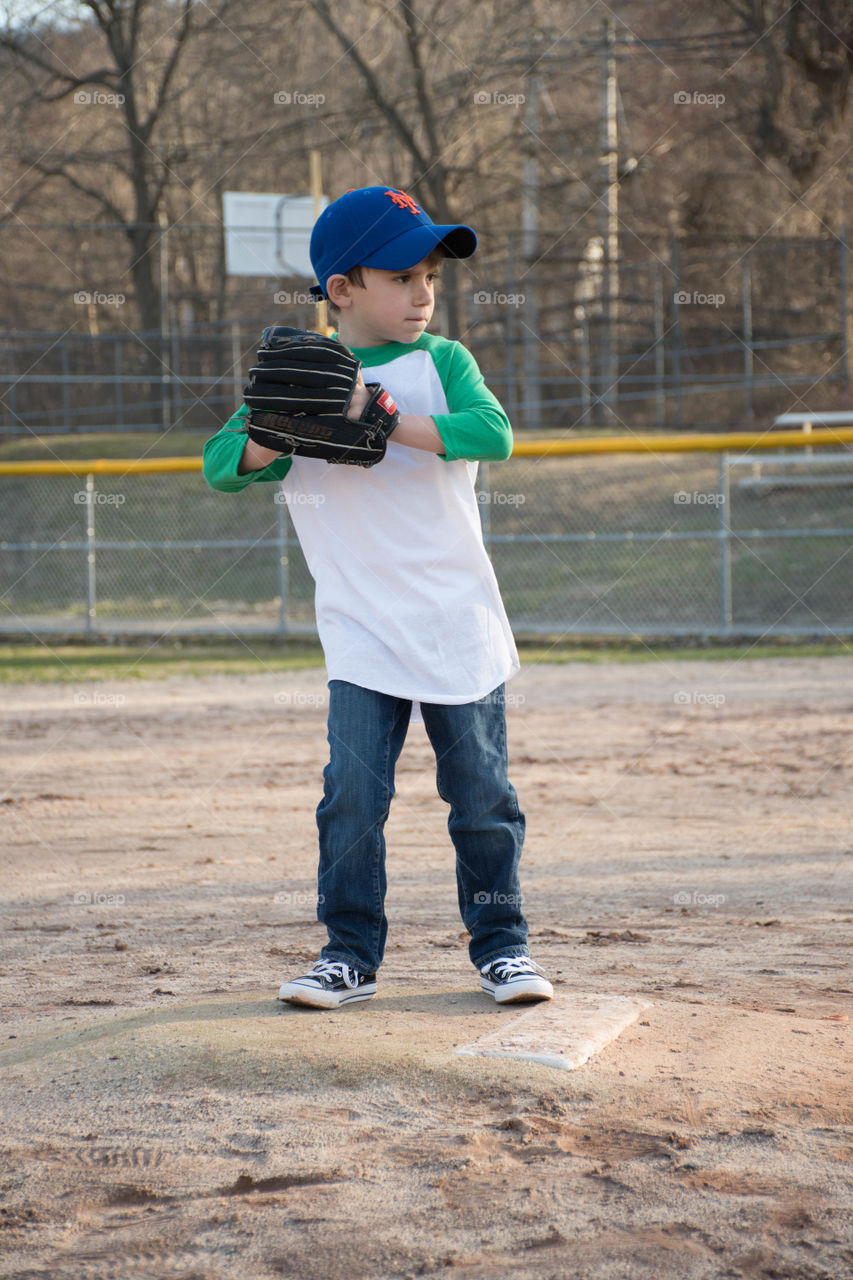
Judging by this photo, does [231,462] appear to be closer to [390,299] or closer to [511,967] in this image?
[390,299]

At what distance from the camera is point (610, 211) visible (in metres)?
23.1

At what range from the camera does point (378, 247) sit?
8.95ft

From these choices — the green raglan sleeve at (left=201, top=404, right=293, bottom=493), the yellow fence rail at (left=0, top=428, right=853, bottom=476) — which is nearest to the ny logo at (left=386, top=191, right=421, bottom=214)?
the green raglan sleeve at (left=201, top=404, right=293, bottom=493)

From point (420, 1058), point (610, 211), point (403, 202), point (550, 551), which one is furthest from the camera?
point (610, 211)

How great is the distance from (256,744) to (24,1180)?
5.02 metres

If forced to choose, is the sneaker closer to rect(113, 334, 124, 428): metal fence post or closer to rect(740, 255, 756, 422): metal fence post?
rect(740, 255, 756, 422): metal fence post

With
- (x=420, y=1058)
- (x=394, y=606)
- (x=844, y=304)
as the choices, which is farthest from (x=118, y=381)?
(x=420, y=1058)

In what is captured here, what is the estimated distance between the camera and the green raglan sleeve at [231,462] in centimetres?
278

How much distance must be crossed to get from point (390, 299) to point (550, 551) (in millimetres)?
11692

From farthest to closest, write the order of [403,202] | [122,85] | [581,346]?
1. [122,85]
2. [581,346]
3. [403,202]

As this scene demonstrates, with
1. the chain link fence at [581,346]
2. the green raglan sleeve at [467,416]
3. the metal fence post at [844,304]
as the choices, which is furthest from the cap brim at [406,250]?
the metal fence post at [844,304]

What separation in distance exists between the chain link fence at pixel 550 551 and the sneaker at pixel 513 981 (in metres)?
7.49

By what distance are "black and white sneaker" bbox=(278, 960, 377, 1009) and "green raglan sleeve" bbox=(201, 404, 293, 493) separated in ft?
3.56

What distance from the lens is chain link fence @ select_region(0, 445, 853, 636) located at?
39.9ft
